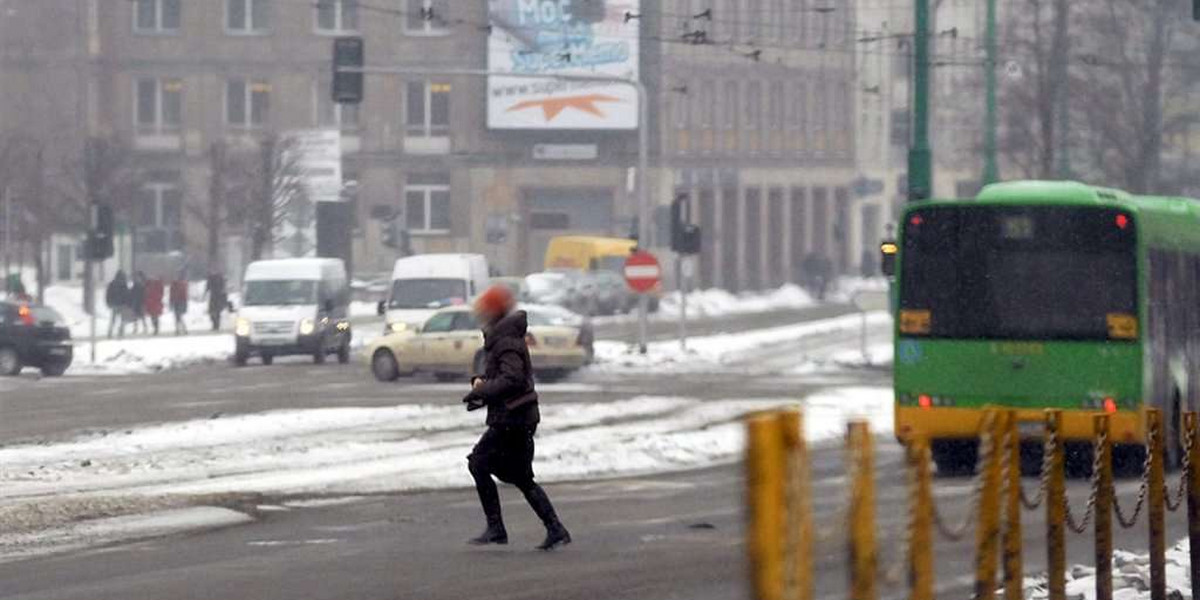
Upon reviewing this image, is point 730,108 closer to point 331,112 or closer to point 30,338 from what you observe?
point 331,112

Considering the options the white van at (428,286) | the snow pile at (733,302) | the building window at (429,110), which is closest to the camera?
the white van at (428,286)

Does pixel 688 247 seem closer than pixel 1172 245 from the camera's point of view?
No

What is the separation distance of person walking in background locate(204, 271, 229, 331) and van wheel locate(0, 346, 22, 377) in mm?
18387

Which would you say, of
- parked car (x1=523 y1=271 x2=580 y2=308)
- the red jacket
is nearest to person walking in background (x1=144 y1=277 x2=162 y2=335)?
the red jacket

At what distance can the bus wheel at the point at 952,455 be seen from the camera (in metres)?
23.4

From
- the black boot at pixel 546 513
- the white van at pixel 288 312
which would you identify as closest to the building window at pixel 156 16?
the white van at pixel 288 312

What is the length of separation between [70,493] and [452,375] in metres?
23.6

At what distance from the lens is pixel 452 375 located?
43.0m

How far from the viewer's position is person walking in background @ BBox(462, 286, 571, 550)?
1462 centimetres

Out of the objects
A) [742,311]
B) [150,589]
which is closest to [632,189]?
[742,311]

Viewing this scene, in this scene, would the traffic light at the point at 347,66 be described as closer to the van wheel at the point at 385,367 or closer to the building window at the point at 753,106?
the van wheel at the point at 385,367

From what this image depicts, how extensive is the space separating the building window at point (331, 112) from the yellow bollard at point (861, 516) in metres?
82.7

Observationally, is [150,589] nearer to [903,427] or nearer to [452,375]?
[903,427]

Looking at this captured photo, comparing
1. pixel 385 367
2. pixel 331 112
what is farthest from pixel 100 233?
pixel 331 112
